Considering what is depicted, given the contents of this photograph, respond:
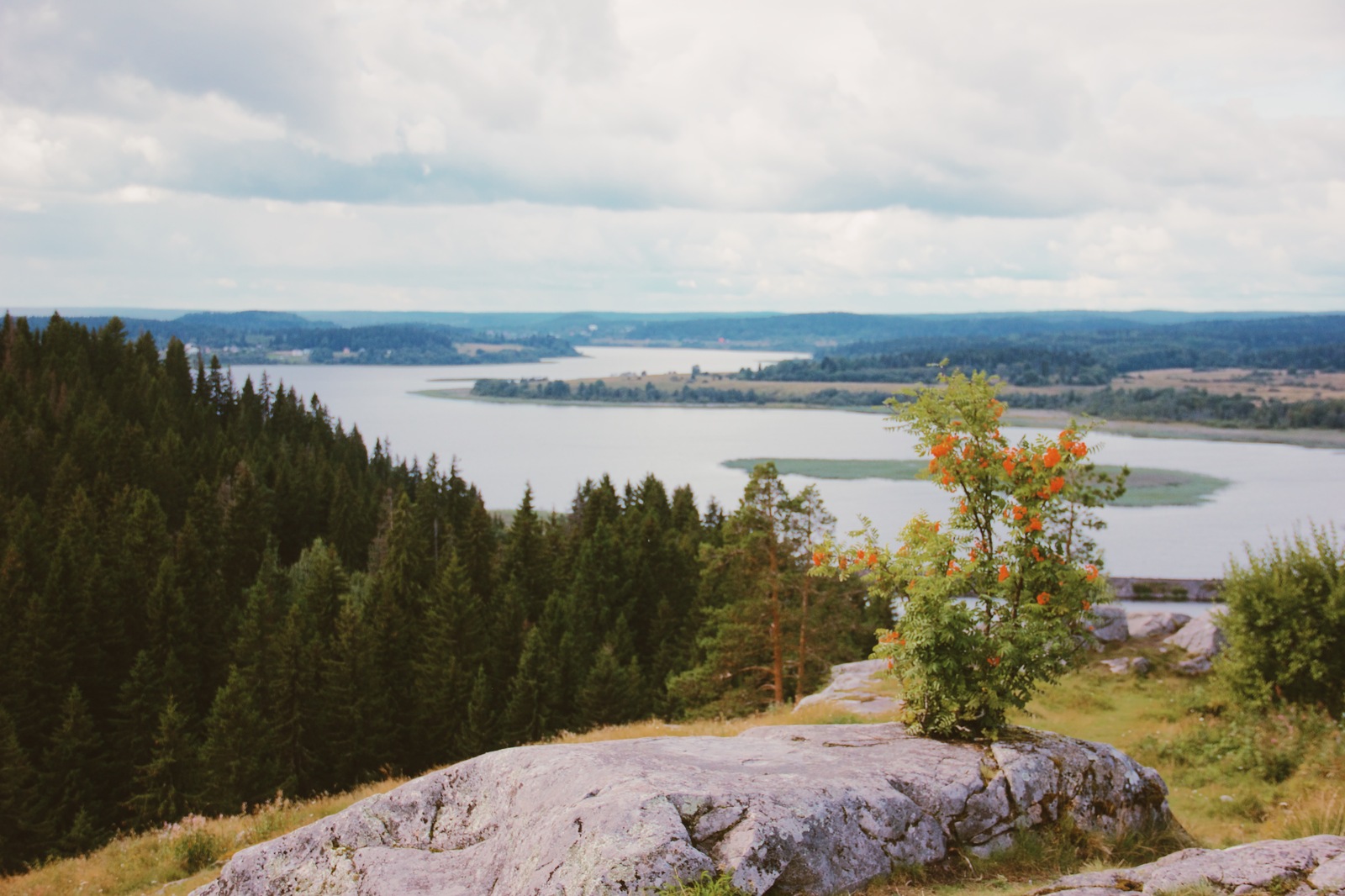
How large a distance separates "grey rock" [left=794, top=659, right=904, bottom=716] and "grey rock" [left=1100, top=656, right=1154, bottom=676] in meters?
5.80

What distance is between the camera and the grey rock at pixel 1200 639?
2447cm

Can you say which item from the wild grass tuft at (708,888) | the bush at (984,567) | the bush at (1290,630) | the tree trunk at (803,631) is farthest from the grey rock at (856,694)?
the wild grass tuft at (708,888)

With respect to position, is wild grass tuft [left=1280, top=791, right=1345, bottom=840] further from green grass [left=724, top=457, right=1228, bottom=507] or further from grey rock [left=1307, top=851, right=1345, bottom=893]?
green grass [left=724, top=457, right=1228, bottom=507]

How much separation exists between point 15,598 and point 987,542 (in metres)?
50.1

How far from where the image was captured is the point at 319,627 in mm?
50781

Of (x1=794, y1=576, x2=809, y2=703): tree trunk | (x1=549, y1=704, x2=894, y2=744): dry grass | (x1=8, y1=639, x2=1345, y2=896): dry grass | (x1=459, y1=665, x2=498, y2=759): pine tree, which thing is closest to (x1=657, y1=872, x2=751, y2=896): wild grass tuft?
(x1=8, y1=639, x2=1345, y2=896): dry grass

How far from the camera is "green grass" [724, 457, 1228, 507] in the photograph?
96.0 m

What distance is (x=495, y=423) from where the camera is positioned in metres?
176

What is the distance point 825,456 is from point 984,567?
116 m

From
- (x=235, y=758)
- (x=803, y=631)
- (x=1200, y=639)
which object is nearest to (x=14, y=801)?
(x=235, y=758)

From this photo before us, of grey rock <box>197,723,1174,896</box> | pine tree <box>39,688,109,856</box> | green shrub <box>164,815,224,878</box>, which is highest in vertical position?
grey rock <box>197,723,1174,896</box>

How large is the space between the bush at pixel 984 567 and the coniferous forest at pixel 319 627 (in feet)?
60.9

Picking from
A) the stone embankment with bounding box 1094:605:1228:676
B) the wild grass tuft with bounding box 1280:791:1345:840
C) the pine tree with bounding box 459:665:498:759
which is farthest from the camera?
the pine tree with bounding box 459:665:498:759

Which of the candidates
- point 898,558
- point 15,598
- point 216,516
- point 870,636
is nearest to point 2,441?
point 216,516
